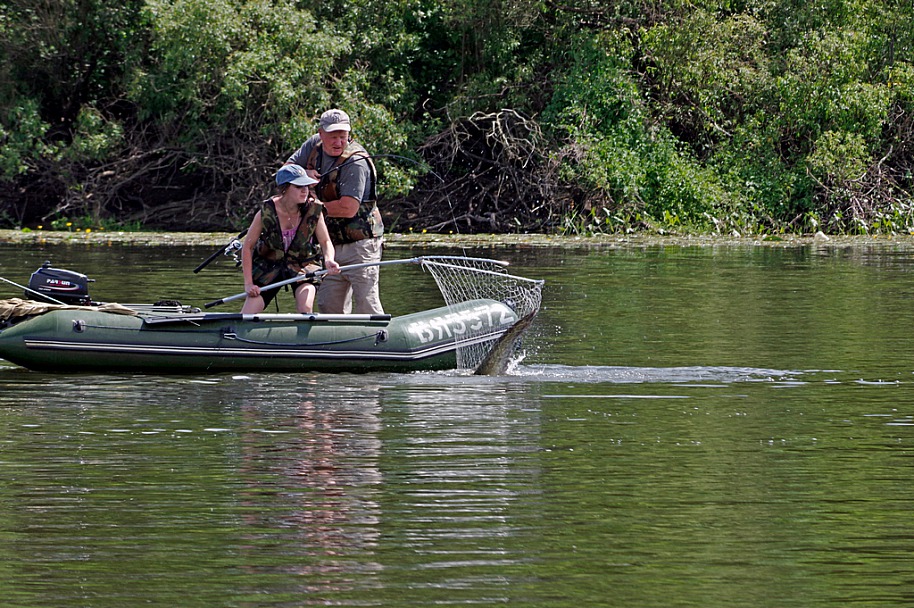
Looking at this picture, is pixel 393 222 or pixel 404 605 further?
pixel 393 222

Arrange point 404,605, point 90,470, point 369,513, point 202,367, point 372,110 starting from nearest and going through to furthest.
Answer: point 404,605
point 369,513
point 90,470
point 202,367
point 372,110

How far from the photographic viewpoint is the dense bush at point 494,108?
945 inches

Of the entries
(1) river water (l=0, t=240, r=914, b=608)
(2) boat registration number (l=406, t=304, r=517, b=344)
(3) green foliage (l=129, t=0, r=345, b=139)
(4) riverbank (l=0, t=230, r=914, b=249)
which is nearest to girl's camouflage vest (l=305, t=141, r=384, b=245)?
(2) boat registration number (l=406, t=304, r=517, b=344)

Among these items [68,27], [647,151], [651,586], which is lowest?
[651,586]

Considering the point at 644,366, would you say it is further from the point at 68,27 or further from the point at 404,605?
the point at 68,27

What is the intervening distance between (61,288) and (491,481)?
4619mm

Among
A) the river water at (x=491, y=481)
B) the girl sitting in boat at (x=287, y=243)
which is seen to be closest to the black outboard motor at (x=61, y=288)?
the river water at (x=491, y=481)

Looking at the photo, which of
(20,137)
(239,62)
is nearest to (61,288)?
(239,62)

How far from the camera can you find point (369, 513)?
5.88 meters

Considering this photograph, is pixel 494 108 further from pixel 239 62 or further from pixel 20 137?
pixel 20 137

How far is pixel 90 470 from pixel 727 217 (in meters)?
18.4

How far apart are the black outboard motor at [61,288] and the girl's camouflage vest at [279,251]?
1.11 m

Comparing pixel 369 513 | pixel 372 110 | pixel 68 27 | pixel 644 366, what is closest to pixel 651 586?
pixel 369 513

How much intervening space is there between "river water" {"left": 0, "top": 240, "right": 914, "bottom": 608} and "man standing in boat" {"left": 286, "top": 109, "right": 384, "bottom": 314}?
869mm
